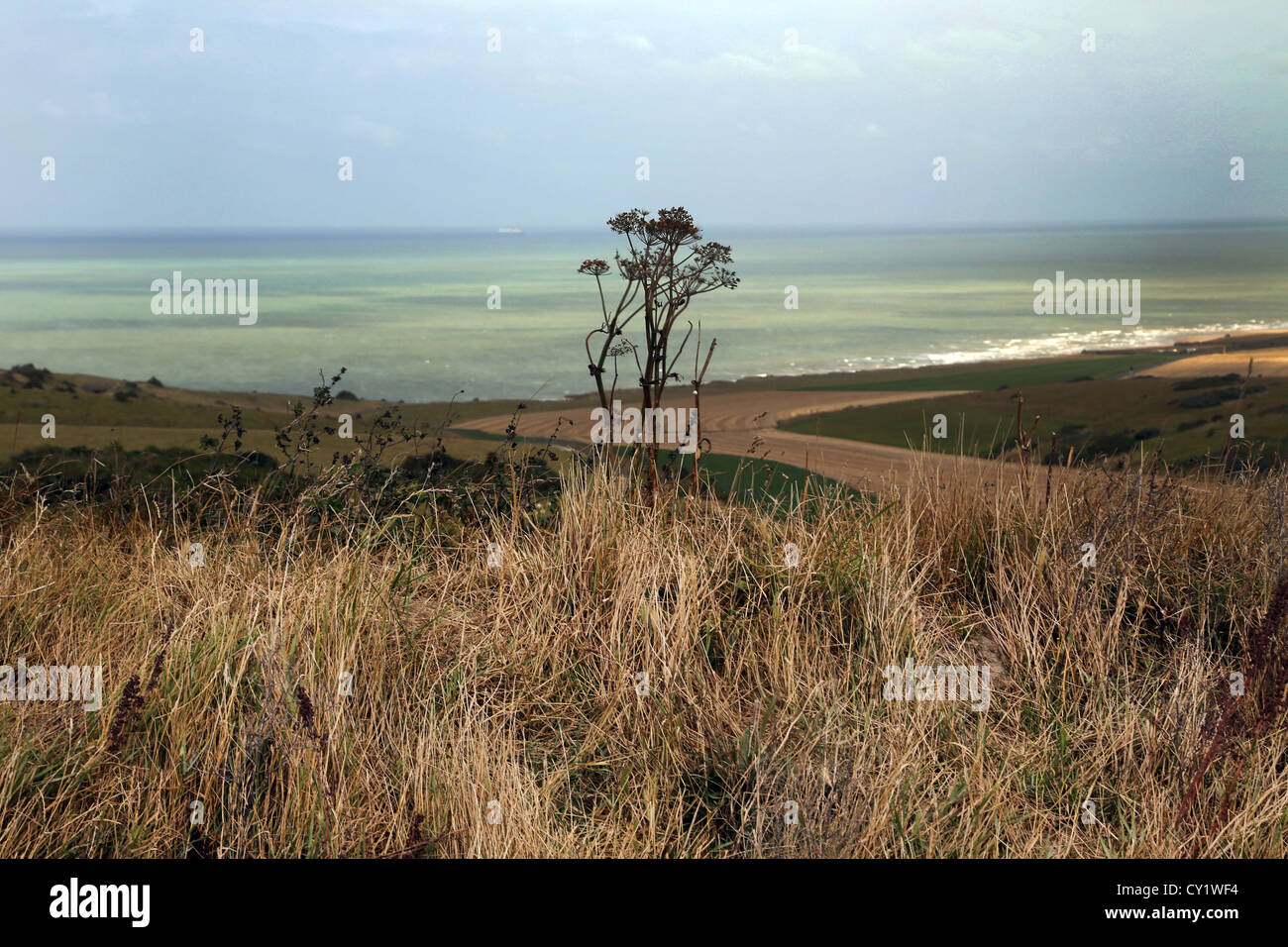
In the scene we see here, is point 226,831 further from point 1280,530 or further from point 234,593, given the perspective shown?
point 1280,530

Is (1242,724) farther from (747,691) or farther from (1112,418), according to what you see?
(1112,418)

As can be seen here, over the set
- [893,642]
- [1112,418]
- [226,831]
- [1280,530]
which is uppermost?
Result: [1112,418]

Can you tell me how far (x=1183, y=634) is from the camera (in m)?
4.59

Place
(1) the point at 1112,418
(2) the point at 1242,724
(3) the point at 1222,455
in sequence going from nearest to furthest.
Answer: (2) the point at 1242,724 → (3) the point at 1222,455 → (1) the point at 1112,418

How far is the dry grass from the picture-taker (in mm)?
3125

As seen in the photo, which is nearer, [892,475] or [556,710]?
[556,710]

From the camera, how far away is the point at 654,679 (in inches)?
154

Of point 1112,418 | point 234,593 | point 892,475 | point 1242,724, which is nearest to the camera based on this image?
point 1242,724

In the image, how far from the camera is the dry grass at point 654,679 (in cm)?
312

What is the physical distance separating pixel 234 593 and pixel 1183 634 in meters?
4.41

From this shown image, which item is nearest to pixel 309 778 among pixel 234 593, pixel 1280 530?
pixel 234 593

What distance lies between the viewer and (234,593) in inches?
166

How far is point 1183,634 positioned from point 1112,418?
11.7ft

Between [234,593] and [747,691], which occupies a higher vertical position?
[234,593]
